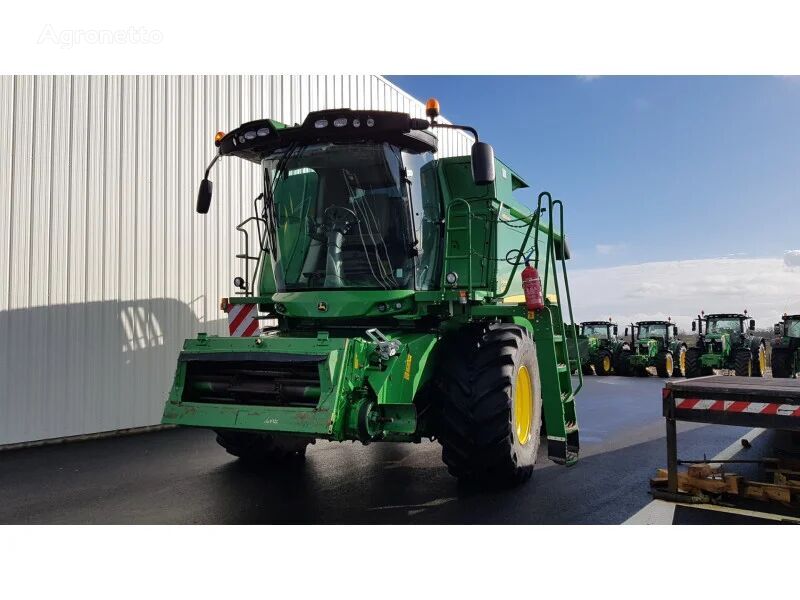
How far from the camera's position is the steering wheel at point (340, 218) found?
5082mm

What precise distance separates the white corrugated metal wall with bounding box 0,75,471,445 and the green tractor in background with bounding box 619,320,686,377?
13549mm

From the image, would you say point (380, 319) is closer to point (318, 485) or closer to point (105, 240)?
point (318, 485)

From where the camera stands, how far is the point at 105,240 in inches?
318

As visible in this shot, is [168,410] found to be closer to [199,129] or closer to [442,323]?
[442,323]

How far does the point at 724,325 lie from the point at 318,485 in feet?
57.0

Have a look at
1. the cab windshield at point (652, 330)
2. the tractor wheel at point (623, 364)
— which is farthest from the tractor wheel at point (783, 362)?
the cab windshield at point (652, 330)

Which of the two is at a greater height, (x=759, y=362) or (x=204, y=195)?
(x=204, y=195)

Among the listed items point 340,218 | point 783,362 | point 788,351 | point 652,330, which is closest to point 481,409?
point 340,218

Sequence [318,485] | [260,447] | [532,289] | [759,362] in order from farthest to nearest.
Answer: [759,362] < [260,447] < [318,485] < [532,289]

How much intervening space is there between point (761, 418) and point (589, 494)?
1.46 metres

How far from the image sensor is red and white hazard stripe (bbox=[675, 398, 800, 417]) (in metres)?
4.39

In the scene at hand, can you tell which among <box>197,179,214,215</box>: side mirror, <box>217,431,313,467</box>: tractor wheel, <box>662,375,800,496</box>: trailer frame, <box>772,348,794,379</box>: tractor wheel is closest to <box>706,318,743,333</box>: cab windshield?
<box>772,348,794,379</box>: tractor wheel

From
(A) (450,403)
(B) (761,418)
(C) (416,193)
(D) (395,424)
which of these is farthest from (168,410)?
(B) (761,418)

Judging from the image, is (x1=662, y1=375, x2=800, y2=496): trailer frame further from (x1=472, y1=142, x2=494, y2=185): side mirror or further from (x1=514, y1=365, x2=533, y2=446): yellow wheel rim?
(x1=472, y1=142, x2=494, y2=185): side mirror
